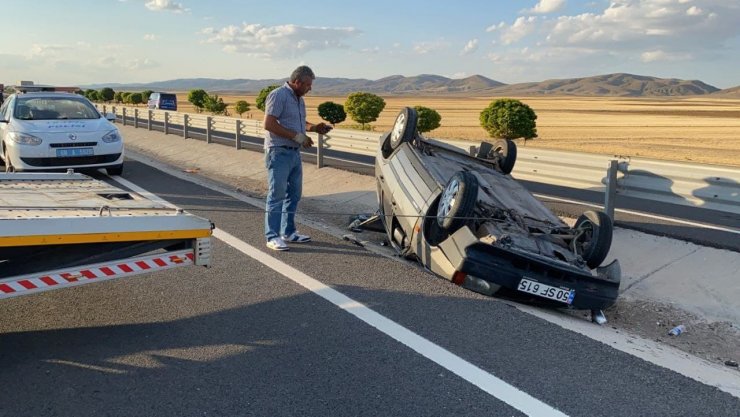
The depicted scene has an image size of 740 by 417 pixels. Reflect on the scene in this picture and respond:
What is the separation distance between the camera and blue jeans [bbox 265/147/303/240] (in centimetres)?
655

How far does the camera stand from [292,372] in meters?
3.57

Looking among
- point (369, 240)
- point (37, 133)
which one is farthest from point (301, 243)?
point (37, 133)

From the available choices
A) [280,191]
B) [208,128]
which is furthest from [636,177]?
[208,128]

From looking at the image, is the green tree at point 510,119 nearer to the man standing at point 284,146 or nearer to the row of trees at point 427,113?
the row of trees at point 427,113

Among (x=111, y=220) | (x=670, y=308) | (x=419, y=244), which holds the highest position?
(x=111, y=220)

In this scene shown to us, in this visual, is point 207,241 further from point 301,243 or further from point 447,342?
point 301,243

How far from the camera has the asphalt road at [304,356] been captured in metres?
3.24

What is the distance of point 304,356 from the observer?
12.4ft

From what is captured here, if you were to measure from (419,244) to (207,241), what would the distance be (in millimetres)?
1991

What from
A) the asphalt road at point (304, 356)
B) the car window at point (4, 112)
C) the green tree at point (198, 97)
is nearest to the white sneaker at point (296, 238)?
the asphalt road at point (304, 356)

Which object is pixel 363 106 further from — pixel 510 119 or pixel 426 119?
pixel 510 119

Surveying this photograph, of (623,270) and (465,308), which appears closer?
(465,308)

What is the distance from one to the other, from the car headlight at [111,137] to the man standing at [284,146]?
Result: 5811 millimetres

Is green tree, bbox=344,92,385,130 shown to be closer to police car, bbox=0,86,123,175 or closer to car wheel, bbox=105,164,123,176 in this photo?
police car, bbox=0,86,123,175
